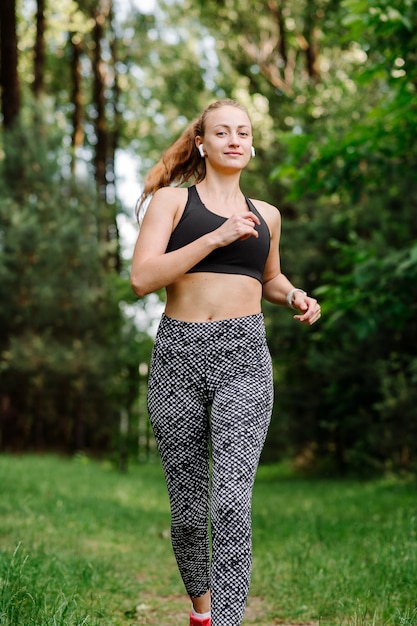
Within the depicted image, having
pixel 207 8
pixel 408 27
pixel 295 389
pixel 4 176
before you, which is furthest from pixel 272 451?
pixel 408 27

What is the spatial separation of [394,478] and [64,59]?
17.0 meters

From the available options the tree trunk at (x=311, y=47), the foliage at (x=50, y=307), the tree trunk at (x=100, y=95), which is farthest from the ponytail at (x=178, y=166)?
the tree trunk at (x=100, y=95)

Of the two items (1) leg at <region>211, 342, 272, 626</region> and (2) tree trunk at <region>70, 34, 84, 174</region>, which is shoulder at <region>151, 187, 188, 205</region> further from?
(2) tree trunk at <region>70, 34, 84, 174</region>

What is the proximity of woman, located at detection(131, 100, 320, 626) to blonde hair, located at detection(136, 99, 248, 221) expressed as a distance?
110 millimetres

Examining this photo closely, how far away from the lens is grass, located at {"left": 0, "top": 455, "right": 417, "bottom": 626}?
3727 millimetres

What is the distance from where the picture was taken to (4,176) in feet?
57.5

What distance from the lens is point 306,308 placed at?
3322 mm

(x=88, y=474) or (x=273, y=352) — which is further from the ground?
(x=273, y=352)

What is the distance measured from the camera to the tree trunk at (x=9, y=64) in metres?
16.5

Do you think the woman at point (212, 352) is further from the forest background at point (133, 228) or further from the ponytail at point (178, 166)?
the forest background at point (133, 228)

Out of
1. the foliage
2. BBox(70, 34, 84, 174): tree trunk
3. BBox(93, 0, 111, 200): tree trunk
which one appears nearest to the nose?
the foliage

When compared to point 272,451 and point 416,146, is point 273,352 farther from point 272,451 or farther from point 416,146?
point 416,146

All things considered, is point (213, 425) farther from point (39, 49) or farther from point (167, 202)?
point (39, 49)

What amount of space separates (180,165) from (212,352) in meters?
0.96
